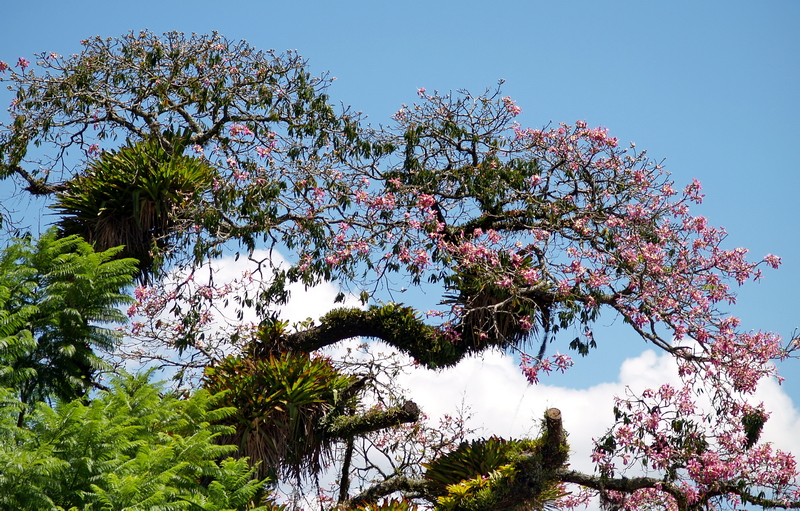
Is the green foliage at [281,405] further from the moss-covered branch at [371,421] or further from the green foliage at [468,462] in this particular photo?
the green foliage at [468,462]

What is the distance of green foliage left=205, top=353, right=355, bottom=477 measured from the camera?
13.6 meters

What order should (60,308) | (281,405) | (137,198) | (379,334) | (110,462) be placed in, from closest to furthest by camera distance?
(110,462) < (60,308) < (281,405) < (137,198) < (379,334)

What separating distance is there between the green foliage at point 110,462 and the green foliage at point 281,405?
2755 mm

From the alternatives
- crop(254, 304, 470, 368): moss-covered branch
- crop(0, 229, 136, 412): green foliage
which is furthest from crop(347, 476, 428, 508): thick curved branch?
crop(0, 229, 136, 412): green foliage

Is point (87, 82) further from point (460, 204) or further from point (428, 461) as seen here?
point (428, 461)

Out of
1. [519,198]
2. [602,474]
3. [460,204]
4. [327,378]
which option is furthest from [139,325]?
[602,474]

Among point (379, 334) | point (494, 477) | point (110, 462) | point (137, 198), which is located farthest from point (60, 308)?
point (494, 477)

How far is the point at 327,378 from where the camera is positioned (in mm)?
14547

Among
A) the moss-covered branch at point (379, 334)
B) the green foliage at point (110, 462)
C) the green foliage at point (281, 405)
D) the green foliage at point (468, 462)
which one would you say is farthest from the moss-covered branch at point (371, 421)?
the green foliage at point (110, 462)

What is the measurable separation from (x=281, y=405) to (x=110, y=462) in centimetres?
537

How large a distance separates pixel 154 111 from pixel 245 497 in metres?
9.16

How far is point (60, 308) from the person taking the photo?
12.9 m

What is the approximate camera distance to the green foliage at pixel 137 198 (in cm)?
1503

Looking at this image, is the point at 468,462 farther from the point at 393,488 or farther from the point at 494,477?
the point at 393,488
